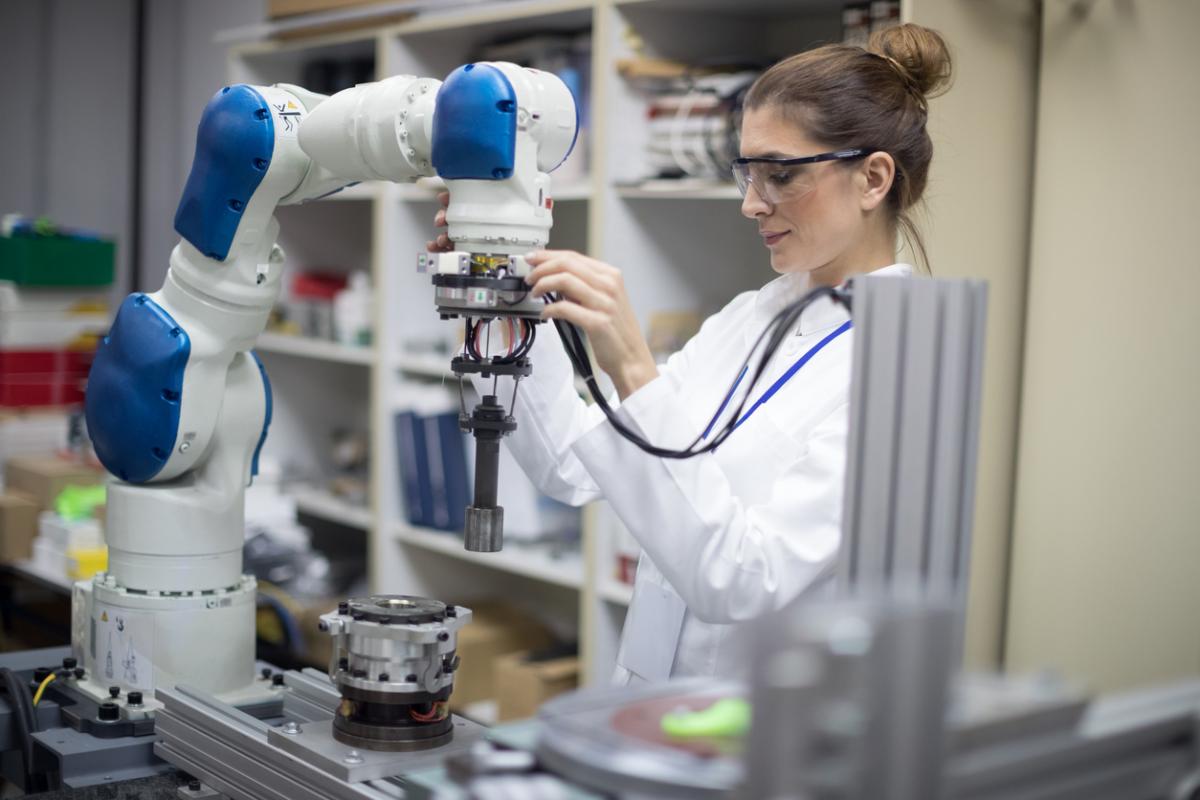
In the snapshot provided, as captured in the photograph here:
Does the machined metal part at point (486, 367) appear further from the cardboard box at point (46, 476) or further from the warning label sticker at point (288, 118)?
the cardboard box at point (46, 476)

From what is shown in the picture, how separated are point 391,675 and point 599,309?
1.20ft

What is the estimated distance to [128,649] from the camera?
1.39m

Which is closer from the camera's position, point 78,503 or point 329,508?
point 78,503

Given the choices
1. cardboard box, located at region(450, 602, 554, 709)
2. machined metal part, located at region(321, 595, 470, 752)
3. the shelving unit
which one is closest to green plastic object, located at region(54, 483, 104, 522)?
the shelving unit

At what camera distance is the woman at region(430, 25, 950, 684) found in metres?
1.14

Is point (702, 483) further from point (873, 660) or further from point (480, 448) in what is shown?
point (873, 660)

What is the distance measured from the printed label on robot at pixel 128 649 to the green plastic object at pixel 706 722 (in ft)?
2.61

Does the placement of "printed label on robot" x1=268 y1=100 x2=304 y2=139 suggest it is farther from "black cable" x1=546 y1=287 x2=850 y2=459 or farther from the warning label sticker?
"black cable" x1=546 y1=287 x2=850 y2=459

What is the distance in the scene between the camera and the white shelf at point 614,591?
2547 millimetres

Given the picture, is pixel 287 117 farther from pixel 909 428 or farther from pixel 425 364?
pixel 425 364

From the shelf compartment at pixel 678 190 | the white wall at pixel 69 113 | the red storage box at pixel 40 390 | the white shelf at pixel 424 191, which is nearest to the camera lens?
the shelf compartment at pixel 678 190

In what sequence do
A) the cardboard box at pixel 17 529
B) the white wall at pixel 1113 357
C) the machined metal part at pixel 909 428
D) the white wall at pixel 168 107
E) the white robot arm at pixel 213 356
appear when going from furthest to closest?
the white wall at pixel 168 107 < the cardboard box at pixel 17 529 < the white wall at pixel 1113 357 < the white robot arm at pixel 213 356 < the machined metal part at pixel 909 428

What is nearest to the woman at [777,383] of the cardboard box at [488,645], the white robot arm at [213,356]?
the white robot arm at [213,356]

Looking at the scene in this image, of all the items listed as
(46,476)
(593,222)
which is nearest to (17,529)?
(46,476)
